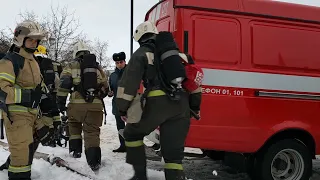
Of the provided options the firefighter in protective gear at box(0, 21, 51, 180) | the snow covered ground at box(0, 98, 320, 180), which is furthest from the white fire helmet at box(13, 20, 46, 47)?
the snow covered ground at box(0, 98, 320, 180)

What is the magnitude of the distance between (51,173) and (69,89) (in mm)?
1203

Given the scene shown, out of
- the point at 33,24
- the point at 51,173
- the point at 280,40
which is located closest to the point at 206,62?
the point at 280,40

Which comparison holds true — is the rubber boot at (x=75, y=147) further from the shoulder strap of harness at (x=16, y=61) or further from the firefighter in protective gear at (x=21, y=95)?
the shoulder strap of harness at (x=16, y=61)

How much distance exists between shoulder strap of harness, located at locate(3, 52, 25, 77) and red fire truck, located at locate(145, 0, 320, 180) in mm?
1847

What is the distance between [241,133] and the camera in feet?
15.2

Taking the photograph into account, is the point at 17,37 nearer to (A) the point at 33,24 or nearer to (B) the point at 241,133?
(A) the point at 33,24

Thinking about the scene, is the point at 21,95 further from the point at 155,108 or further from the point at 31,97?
the point at 155,108

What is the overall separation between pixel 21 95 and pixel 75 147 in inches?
76.0

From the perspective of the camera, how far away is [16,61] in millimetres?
3834

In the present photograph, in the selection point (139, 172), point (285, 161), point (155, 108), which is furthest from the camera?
point (285, 161)

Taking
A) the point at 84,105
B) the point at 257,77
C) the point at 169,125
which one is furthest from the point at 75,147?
the point at 257,77

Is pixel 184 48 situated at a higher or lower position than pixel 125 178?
higher

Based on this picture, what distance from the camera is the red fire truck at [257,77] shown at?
4504 millimetres

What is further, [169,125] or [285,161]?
[285,161]
